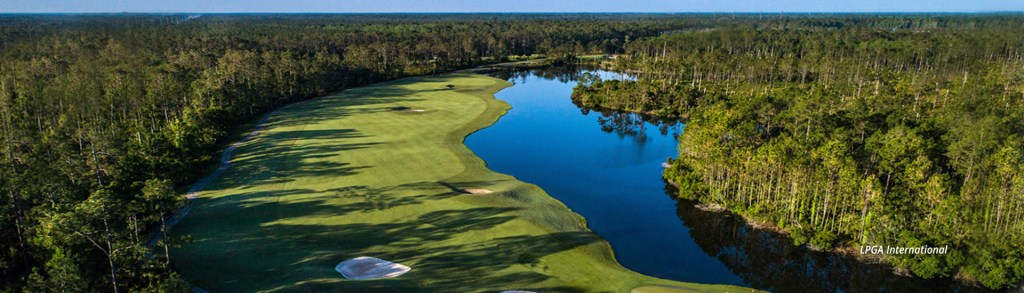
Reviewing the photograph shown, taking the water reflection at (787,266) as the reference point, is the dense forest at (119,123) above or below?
above

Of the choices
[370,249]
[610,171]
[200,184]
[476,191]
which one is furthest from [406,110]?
[370,249]

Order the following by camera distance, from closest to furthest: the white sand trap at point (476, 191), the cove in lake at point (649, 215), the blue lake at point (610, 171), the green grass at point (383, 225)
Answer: the green grass at point (383, 225) → the cove in lake at point (649, 215) → the blue lake at point (610, 171) → the white sand trap at point (476, 191)

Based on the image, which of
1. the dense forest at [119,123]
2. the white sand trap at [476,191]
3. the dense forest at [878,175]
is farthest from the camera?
the white sand trap at [476,191]

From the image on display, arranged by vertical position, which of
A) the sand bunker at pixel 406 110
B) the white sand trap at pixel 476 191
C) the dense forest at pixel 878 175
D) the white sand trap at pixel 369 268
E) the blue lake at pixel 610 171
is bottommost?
the blue lake at pixel 610 171

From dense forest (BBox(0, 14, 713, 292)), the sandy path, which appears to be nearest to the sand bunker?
the sandy path

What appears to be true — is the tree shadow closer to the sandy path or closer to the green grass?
the green grass

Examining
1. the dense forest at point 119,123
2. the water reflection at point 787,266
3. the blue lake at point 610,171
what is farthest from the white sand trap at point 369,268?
the water reflection at point 787,266

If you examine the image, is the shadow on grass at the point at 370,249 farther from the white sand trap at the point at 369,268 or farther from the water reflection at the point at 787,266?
the water reflection at the point at 787,266

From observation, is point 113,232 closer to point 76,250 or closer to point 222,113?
point 76,250
